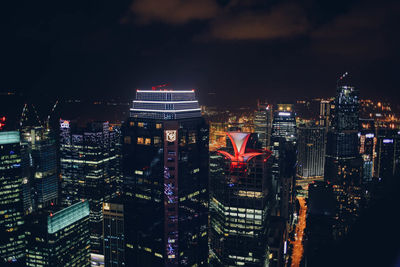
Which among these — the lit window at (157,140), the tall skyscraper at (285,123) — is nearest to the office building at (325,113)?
the tall skyscraper at (285,123)

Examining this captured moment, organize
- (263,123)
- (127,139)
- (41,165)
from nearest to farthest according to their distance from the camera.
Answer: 1. (127,139)
2. (41,165)
3. (263,123)

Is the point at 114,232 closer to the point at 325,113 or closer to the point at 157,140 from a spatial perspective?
the point at 157,140

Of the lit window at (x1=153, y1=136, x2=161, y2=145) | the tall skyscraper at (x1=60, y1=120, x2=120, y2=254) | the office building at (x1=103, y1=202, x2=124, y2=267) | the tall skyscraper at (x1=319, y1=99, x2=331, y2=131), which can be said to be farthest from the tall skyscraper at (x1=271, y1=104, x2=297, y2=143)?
the lit window at (x1=153, y1=136, x2=161, y2=145)

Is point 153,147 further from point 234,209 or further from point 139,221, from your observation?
point 234,209

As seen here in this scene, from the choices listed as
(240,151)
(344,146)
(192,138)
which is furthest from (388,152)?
(192,138)

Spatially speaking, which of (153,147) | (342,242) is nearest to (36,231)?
(153,147)

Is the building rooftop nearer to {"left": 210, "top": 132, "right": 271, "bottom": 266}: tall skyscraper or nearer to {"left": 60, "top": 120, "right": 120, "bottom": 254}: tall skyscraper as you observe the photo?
{"left": 210, "top": 132, "right": 271, "bottom": 266}: tall skyscraper
